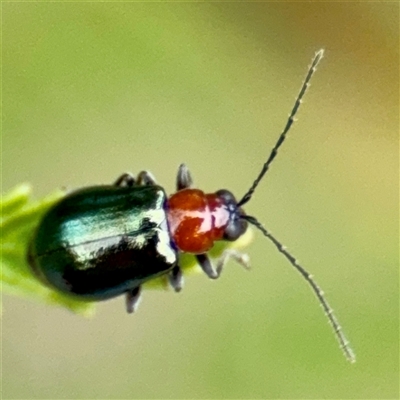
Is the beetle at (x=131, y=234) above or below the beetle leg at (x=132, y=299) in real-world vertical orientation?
above

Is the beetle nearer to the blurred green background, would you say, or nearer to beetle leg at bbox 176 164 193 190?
beetle leg at bbox 176 164 193 190

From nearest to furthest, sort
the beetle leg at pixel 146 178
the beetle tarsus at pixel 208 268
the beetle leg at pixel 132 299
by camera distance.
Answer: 1. the beetle tarsus at pixel 208 268
2. the beetle leg at pixel 132 299
3. the beetle leg at pixel 146 178

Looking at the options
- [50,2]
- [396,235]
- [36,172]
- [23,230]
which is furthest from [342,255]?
[23,230]

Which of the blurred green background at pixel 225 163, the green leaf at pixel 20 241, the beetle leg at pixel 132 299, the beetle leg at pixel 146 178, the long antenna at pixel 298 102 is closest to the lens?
the green leaf at pixel 20 241

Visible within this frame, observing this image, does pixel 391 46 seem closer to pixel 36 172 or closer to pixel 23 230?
pixel 36 172

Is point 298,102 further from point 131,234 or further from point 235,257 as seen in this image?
point 131,234

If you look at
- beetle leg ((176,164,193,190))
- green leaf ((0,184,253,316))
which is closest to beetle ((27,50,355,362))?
beetle leg ((176,164,193,190))

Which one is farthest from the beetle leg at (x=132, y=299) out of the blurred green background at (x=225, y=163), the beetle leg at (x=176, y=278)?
the blurred green background at (x=225, y=163)

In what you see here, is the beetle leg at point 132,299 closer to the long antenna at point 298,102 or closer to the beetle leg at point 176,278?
the beetle leg at point 176,278
